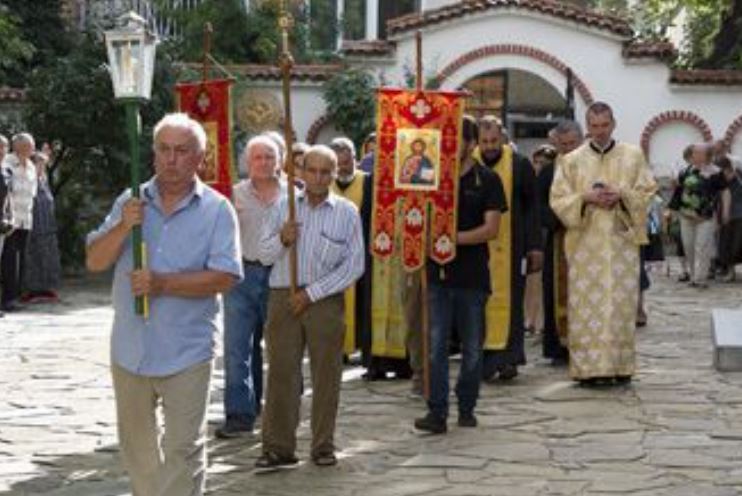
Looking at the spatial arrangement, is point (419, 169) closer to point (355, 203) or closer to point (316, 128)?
point (355, 203)

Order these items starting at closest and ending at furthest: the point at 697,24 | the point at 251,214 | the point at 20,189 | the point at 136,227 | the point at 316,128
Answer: the point at 136,227 → the point at 251,214 → the point at 20,189 → the point at 316,128 → the point at 697,24

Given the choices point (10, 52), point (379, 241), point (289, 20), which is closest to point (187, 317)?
point (289, 20)

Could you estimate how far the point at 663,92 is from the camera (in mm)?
25078

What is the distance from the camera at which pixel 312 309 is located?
8562mm

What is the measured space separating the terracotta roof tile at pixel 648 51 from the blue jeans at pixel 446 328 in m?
16.0

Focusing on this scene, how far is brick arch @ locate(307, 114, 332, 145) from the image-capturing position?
24.7 m

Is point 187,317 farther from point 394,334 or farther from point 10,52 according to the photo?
point 10,52

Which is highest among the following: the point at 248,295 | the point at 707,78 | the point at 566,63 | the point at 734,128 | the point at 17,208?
the point at 566,63

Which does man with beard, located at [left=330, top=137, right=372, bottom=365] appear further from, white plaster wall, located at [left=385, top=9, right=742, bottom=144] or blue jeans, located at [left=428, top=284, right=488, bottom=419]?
white plaster wall, located at [left=385, top=9, right=742, bottom=144]

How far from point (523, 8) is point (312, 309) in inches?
667

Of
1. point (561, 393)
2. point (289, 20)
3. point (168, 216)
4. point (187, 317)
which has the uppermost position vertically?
point (289, 20)

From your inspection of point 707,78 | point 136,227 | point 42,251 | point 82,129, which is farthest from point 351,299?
point 707,78

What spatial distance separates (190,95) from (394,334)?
294cm

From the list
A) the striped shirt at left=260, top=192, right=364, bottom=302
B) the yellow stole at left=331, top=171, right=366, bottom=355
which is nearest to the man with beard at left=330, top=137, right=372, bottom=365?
the yellow stole at left=331, top=171, right=366, bottom=355
